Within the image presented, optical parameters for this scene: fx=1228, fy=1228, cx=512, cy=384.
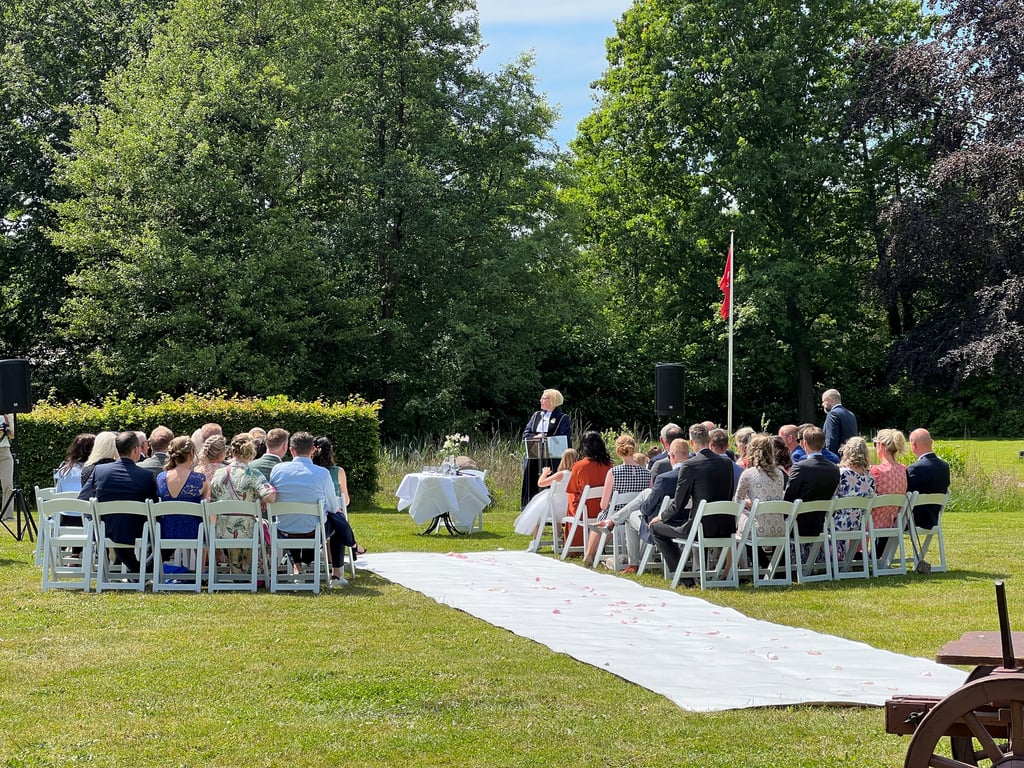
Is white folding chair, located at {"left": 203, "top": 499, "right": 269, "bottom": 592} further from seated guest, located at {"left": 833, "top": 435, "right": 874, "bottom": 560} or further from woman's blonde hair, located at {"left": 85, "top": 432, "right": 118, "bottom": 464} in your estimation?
seated guest, located at {"left": 833, "top": 435, "right": 874, "bottom": 560}

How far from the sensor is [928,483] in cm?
1150

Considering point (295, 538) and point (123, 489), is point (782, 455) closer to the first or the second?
point (295, 538)

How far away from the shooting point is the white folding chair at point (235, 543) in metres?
9.77

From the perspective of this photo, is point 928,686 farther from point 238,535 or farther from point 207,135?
point 207,135

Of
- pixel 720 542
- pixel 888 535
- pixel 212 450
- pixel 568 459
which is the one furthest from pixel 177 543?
pixel 888 535

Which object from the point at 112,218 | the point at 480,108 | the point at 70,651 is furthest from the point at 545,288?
the point at 70,651

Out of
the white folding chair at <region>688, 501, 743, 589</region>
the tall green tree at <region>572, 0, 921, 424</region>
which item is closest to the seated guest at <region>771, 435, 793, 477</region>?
the white folding chair at <region>688, 501, 743, 589</region>

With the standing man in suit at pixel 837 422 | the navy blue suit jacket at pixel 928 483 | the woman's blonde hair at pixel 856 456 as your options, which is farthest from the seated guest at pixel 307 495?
the standing man in suit at pixel 837 422

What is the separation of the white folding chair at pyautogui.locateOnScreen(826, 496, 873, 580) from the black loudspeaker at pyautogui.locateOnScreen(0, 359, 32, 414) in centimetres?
1031

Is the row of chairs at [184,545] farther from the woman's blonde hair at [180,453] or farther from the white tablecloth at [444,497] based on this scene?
the white tablecloth at [444,497]

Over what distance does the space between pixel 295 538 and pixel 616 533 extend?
3.13 metres

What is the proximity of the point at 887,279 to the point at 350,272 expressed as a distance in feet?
47.8

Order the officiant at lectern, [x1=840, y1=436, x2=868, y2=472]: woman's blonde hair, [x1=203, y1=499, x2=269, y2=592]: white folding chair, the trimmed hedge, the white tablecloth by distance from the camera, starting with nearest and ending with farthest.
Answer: [x1=203, y1=499, x2=269, y2=592]: white folding chair → [x1=840, y1=436, x2=868, y2=472]: woman's blonde hair → the white tablecloth → the officiant at lectern → the trimmed hedge

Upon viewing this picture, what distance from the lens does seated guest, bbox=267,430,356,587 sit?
1012 cm
